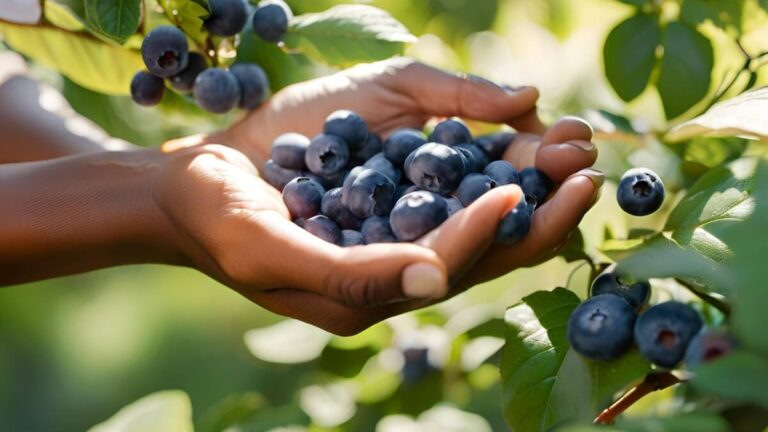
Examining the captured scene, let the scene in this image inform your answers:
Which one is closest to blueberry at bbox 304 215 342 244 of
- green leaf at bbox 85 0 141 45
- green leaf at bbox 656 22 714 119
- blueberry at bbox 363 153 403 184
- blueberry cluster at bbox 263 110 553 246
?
blueberry cluster at bbox 263 110 553 246

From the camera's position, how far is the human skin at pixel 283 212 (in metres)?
0.81

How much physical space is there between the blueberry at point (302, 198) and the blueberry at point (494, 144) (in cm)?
27

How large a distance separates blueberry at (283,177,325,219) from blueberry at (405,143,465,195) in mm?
130

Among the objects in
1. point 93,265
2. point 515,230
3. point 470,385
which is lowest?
point 470,385

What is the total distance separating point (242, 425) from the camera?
1.16m

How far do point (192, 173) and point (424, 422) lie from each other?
48 cm

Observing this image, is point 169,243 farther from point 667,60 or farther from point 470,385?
point 667,60

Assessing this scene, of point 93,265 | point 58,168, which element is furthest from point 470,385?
point 58,168

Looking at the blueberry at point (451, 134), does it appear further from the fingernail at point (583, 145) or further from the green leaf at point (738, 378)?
the green leaf at point (738, 378)

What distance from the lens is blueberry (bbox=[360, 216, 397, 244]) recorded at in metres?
0.96

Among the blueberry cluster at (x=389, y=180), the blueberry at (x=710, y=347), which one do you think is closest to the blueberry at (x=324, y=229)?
the blueberry cluster at (x=389, y=180)

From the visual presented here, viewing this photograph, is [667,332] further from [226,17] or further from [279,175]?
[226,17]

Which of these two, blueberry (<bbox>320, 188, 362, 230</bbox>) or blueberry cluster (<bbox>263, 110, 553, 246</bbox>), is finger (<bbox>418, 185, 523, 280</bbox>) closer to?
blueberry cluster (<bbox>263, 110, 553, 246</bbox>)

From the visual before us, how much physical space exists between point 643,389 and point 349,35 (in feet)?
2.18
